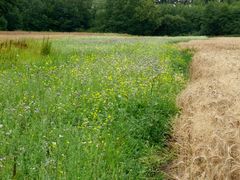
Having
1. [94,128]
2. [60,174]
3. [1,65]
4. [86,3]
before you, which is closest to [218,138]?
[94,128]

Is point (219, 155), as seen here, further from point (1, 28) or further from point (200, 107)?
point (1, 28)

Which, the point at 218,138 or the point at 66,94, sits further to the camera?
the point at 66,94

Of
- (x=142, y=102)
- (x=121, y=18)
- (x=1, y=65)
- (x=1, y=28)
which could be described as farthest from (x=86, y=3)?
(x=142, y=102)

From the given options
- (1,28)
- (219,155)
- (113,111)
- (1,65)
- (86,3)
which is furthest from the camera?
(86,3)

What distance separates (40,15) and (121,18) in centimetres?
1606

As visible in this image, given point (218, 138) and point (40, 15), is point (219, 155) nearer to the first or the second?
point (218, 138)

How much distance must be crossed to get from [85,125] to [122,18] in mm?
77884

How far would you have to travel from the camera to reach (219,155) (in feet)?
16.8

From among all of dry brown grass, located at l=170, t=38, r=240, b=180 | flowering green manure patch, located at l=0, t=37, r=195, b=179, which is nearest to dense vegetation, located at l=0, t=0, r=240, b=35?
flowering green manure patch, located at l=0, t=37, r=195, b=179

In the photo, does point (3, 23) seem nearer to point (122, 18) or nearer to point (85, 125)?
point (122, 18)

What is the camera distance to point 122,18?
8256 centimetres

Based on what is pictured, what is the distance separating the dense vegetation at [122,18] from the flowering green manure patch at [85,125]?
70.7 metres

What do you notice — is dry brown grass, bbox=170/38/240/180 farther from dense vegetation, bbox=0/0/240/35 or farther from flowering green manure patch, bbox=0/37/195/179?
dense vegetation, bbox=0/0/240/35

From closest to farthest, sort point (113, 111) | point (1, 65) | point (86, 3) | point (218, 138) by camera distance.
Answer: point (218, 138), point (113, 111), point (1, 65), point (86, 3)
